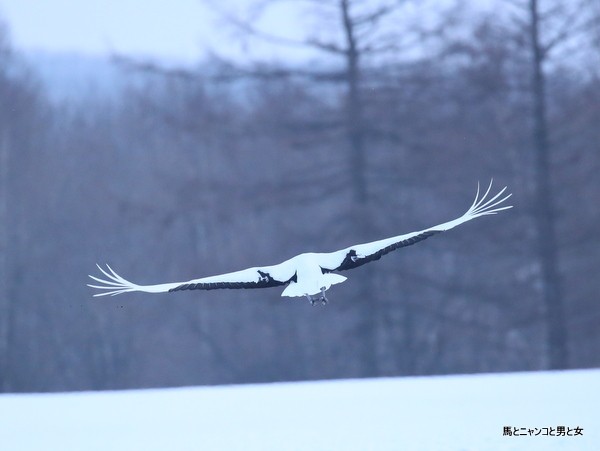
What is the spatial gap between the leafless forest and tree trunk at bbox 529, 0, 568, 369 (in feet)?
0.08

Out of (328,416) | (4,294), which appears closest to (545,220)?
(328,416)

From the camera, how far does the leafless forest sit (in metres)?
17.2

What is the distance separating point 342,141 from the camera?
17.7m

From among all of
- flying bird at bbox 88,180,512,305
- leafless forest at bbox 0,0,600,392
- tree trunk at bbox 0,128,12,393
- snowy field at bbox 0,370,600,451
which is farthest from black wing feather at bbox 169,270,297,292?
tree trunk at bbox 0,128,12,393

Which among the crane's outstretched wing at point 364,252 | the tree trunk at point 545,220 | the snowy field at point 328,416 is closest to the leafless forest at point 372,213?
the tree trunk at point 545,220

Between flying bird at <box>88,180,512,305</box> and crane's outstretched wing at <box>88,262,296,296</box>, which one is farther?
crane's outstretched wing at <box>88,262,296,296</box>

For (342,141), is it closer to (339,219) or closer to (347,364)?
(339,219)

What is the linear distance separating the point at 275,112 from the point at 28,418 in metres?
9.53

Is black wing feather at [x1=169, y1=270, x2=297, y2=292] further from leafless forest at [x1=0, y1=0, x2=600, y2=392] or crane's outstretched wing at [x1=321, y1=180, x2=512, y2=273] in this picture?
leafless forest at [x1=0, y1=0, x2=600, y2=392]

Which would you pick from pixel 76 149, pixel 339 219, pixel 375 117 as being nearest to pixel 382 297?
pixel 339 219

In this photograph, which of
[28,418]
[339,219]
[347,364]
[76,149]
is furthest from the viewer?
[76,149]

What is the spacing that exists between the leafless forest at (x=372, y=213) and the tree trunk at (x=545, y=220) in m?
0.03

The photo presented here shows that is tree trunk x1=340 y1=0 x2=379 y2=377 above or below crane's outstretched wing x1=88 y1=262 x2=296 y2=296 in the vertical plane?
above

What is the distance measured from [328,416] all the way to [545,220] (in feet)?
29.7
